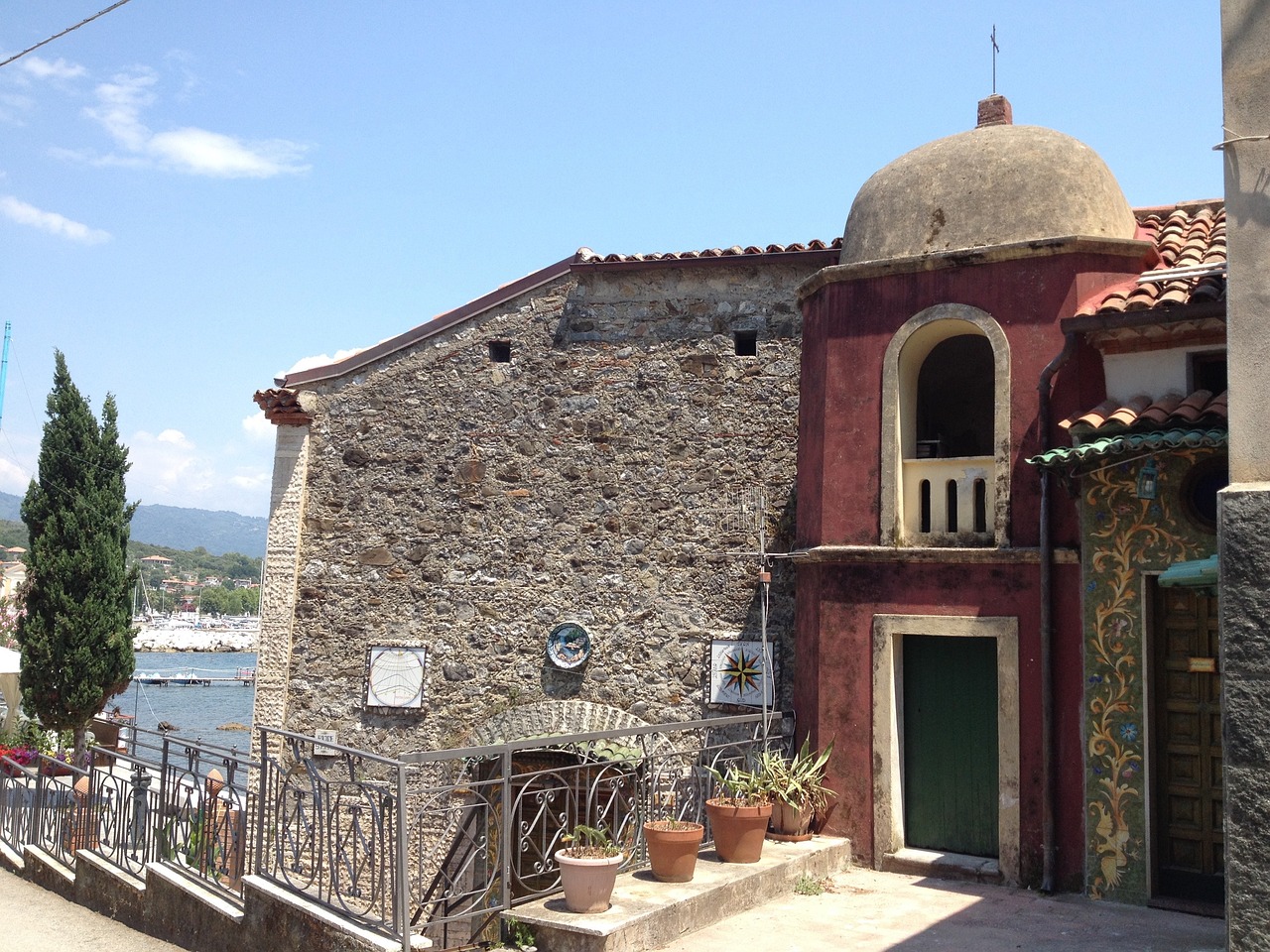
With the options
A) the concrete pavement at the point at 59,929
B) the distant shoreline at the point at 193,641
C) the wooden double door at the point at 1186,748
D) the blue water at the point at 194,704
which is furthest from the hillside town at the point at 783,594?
the distant shoreline at the point at 193,641

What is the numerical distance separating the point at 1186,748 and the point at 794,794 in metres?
3.04

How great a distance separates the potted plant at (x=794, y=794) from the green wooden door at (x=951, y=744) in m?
0.78

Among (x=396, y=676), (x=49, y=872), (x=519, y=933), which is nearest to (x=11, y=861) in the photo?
(x=49, y=872)

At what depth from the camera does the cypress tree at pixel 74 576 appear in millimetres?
19422

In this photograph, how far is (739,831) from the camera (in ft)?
27.6

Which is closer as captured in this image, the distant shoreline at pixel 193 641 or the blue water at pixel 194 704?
the blue water at pixel 194 704

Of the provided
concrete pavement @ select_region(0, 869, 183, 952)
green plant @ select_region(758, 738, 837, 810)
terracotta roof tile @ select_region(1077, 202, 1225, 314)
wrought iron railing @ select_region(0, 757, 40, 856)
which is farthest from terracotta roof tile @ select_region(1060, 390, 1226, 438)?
wrought iron railing @ select_region(0, 757, 40, 856)

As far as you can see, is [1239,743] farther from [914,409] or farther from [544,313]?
[544,313]

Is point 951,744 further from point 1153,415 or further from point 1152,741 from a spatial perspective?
point 1153,415

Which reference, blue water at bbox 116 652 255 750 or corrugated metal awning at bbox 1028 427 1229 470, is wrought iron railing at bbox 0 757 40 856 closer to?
corrugated metal awning at bbox 1028 427 1229 470

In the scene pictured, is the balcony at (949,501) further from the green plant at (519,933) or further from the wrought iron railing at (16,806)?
the wrought iron railing at (16,806)

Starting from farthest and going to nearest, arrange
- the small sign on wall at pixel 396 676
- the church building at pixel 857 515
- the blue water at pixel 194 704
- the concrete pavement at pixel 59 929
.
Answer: the blue water at pixel 194 704
the small sign on wall at pixel 396 676
the concrete pavement at pixel 59 929
the church building at pixel 857 515

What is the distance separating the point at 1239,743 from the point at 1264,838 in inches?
15.2

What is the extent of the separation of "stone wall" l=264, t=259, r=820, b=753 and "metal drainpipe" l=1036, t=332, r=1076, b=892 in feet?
10.1
